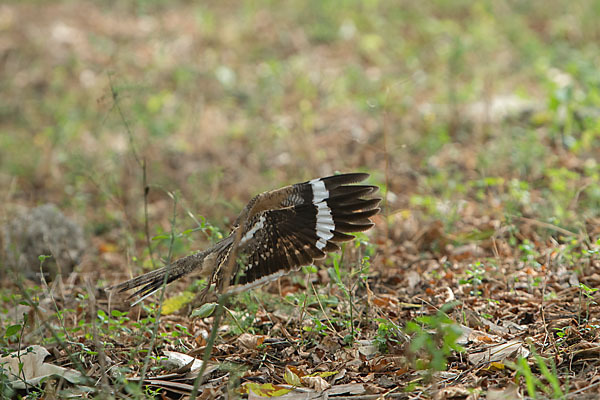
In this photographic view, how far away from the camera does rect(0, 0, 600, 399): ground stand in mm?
2998

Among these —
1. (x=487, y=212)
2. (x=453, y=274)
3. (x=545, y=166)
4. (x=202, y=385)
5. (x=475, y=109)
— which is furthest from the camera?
(x=475, y=109)

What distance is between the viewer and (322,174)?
18.8ft

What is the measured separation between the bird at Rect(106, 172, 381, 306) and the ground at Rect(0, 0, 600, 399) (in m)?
0.18

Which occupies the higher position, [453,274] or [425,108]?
[425,108]

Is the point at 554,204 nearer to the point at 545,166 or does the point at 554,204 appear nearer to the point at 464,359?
the point at 545,166

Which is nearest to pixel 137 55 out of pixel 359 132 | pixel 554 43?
pixel 359 132

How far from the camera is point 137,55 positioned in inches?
331

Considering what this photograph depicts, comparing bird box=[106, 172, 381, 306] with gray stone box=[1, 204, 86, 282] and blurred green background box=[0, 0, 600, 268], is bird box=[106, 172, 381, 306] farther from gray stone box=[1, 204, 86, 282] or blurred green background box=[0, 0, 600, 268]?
gray stone box=[1, 204, 86, 282]

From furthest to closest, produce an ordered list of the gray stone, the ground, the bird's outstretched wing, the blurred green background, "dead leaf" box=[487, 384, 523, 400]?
the blurred green background, the gray stone, the bird's outstretched wing, the ground, "dead leaf" box=[487, 384, 523, 400]

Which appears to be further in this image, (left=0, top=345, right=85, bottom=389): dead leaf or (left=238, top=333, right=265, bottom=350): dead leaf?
(left=238, top=333, right=265, bottom=350): dead leaf

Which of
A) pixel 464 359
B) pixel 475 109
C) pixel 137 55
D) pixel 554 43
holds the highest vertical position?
pixel 137 55

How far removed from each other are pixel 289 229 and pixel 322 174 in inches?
97.9

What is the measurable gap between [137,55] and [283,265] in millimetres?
5861

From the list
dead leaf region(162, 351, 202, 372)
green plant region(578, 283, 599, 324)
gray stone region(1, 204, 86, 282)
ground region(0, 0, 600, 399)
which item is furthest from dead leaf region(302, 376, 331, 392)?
gray stone region(1, 204, 86, 282)
